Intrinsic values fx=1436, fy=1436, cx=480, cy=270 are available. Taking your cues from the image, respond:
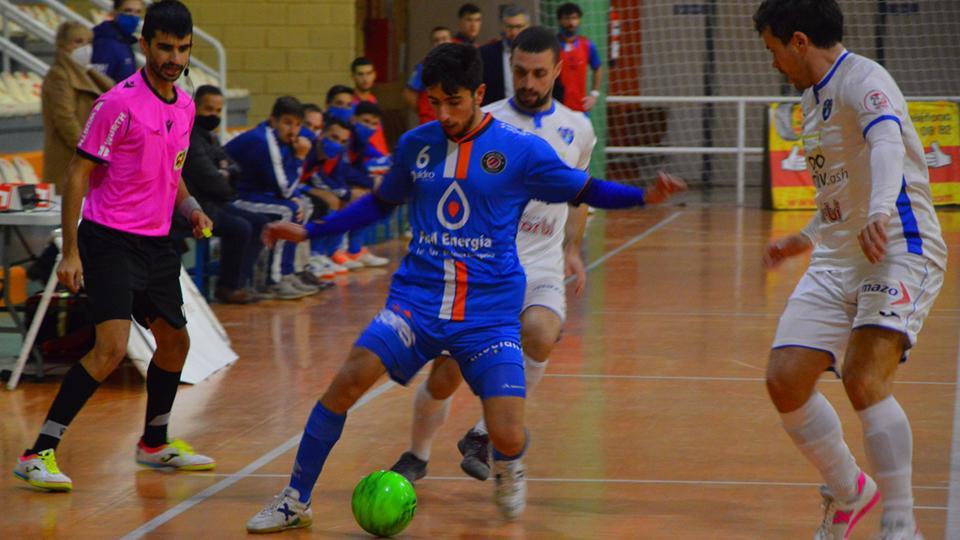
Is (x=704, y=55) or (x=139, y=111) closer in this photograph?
(x=139, y=111)

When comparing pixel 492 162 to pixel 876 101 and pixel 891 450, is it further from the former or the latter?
pixel 891 450

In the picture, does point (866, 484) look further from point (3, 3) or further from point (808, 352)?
point (3, 3)

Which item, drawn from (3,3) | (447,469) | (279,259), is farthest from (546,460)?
(3,3)

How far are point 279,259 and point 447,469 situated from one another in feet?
17.6

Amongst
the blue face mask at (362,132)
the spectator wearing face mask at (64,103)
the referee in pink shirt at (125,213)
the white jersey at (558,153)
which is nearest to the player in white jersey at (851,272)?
the white jersey at (558,153)

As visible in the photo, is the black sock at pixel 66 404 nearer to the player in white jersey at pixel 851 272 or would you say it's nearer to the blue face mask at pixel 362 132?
the player in white jersey at pixel 851 272

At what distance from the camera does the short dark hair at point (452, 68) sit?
4.95 metres

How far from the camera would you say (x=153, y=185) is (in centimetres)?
594

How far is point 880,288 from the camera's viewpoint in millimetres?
4715

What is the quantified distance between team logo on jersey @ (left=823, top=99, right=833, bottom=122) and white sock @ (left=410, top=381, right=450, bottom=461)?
1.94 meters

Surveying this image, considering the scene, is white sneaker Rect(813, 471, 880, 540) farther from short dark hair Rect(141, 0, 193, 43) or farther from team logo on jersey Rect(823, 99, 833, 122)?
short dark hair Rect(141, 0, 193, 43)

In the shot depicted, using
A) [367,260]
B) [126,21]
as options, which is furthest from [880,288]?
[367,260]

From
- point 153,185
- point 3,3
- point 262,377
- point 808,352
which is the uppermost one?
point 3,3

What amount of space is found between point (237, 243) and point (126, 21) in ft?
6.32
